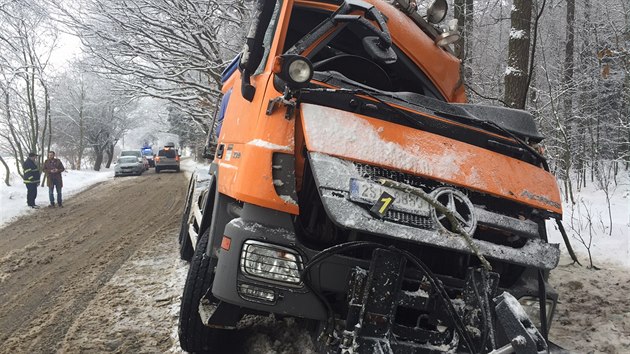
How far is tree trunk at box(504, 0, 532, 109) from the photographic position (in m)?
6.67

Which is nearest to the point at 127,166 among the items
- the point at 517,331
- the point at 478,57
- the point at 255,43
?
the point at 478,57

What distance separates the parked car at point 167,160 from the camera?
97.7ft

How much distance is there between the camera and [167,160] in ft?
98.1

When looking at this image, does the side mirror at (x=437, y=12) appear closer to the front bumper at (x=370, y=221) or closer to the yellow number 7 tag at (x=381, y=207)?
the front bumper at (x=370, y=221)

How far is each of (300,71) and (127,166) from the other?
27.3 m

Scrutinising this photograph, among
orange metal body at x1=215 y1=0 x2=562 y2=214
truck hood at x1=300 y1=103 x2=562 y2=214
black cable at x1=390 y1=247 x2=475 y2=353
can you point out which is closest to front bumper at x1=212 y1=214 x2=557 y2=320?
orange metal body at x1=215 y1=0 x2=562 y2=214

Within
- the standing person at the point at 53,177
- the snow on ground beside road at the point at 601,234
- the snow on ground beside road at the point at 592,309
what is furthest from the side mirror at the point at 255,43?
the standing person at the point at 53,177

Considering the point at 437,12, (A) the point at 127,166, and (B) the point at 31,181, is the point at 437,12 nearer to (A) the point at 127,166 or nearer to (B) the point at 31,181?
(B) the point at 31,181

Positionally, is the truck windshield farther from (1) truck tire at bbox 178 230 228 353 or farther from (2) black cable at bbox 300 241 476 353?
(1) truck tire at bbox 178 230 228 353

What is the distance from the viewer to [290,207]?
8.25 feet

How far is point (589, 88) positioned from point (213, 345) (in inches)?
579

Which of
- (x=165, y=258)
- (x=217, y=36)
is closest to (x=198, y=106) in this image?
(x=217, y=36)

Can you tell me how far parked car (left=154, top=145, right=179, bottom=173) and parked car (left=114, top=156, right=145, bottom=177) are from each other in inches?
70.7

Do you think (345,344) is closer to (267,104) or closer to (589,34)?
(267,104)
